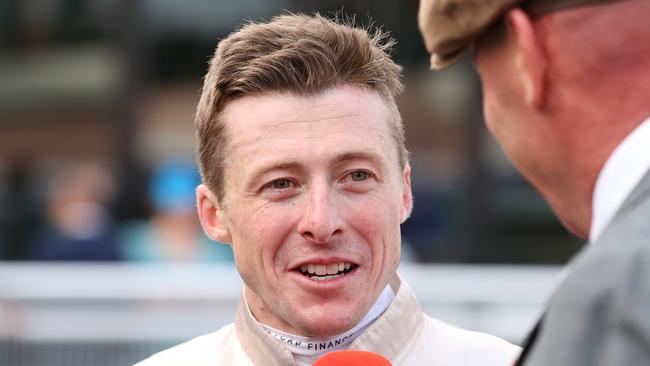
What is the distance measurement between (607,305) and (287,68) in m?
1.32

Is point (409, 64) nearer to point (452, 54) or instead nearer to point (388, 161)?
point (388, 161)

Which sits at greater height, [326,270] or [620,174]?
[620,174]

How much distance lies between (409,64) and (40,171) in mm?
2824

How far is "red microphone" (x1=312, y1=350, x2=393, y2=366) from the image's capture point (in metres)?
2.31

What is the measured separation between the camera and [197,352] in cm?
279

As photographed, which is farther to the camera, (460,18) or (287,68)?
(287,68)

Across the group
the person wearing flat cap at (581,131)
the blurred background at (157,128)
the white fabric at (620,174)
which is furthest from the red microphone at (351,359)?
the blurred background at (157,128)

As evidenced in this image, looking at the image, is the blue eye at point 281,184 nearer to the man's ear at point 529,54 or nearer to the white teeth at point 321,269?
the white teeth at point 321,269

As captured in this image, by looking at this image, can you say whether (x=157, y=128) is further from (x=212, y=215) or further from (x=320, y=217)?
(x=320, y=217)

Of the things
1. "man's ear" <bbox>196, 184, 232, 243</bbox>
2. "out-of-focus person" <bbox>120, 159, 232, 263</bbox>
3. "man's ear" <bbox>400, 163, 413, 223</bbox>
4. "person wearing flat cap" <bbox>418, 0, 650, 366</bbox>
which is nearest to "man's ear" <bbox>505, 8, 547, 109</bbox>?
"person wearing flat cap" <bbox>418, 0, 650, 366</bbox>

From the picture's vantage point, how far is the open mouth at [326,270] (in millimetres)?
2535

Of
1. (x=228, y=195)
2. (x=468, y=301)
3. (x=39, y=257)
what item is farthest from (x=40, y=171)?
(x=228, y=195)

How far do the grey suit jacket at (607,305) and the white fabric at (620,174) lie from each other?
0.04 metres

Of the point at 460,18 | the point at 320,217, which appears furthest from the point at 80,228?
the point at 460,18
